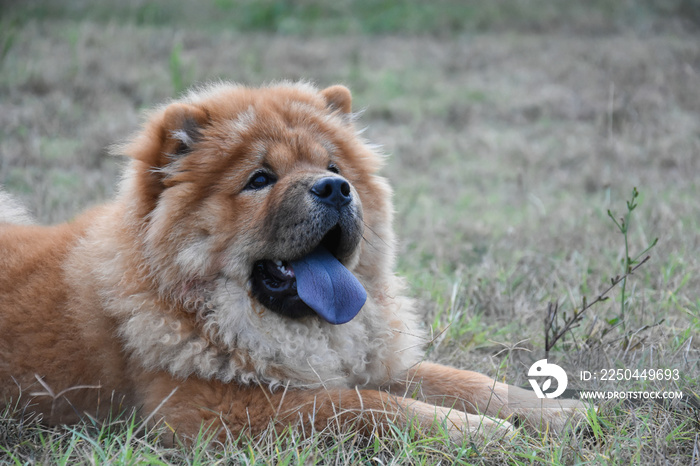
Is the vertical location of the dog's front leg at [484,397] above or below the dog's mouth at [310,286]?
below

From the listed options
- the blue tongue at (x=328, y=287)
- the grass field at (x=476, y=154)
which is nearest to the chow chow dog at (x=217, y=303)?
the blue tongue at (x=328, y=287)

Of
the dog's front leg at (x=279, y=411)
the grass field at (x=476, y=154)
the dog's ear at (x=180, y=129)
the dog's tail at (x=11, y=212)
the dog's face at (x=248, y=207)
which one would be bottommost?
the grass field at (x=476, y=154)

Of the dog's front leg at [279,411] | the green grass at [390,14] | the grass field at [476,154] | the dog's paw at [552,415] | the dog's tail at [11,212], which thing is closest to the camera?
the dog's front leg at [279,411]

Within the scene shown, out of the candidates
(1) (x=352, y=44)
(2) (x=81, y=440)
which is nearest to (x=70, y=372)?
(2) (x=81, y=440)

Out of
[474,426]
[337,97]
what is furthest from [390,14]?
[474,426]

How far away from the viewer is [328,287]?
2.58 meters

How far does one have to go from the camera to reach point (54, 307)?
2.60 metres

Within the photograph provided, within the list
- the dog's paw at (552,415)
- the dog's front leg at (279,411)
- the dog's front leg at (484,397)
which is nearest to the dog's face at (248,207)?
the dog's front leg at (279,411)

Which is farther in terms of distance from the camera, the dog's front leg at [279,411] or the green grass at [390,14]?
the green grass at [390,14]

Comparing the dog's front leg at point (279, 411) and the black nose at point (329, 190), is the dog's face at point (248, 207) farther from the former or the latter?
the dog's front leg at point (279, 411)

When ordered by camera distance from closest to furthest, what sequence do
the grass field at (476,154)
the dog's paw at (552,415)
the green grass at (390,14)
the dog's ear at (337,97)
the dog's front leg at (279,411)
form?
the dog's front leg at (279,411) → the grass field at (476,154) → the dog's paw at (552,415) → the dog's ear at (337,97) → the green grass at (390,14)

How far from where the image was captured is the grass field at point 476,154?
2.46m

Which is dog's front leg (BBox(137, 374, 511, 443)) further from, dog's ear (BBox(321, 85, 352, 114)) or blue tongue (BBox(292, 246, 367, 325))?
dog's ear (BBox(321, 85, 352, 114))

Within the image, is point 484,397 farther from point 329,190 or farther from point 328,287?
point 329,190
